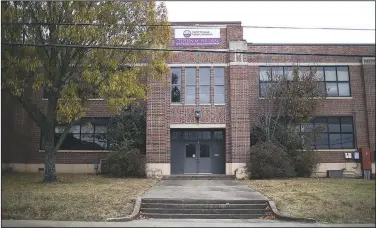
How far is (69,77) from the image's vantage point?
56.5 ft

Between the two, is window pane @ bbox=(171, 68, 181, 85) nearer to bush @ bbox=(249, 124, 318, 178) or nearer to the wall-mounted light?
the wall-mounted light

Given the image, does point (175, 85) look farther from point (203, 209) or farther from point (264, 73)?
point (203, 209)

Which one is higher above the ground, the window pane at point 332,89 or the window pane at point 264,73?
the window pane at point 264,73

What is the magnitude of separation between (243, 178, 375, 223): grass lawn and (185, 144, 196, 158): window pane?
8.72 m

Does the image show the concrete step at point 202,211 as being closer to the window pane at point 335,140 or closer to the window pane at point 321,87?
the window pane at point 321,87

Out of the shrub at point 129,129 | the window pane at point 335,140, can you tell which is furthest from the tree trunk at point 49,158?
the window pane at point 335,140

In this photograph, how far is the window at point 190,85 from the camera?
24.4m

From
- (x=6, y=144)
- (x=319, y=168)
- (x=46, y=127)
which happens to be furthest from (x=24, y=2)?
(x=319, y=168)

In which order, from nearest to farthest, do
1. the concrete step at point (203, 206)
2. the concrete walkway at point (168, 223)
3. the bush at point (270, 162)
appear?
1. the concrete walkway at point (168, 223)
2. the concrete step at point (203, 206)
3. the bush at point (270, 162)

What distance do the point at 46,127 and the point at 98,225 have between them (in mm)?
8673

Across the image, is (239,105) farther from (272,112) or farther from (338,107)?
(338,107)

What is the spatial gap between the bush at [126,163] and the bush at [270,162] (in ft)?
22.1

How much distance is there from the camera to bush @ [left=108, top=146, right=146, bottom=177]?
2214cm

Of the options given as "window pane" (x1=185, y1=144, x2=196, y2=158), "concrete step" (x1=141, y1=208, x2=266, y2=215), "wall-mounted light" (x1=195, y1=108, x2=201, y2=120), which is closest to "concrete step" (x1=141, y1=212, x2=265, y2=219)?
"concrete step" (x1=141, y1=208, x2=266, y2=215)
